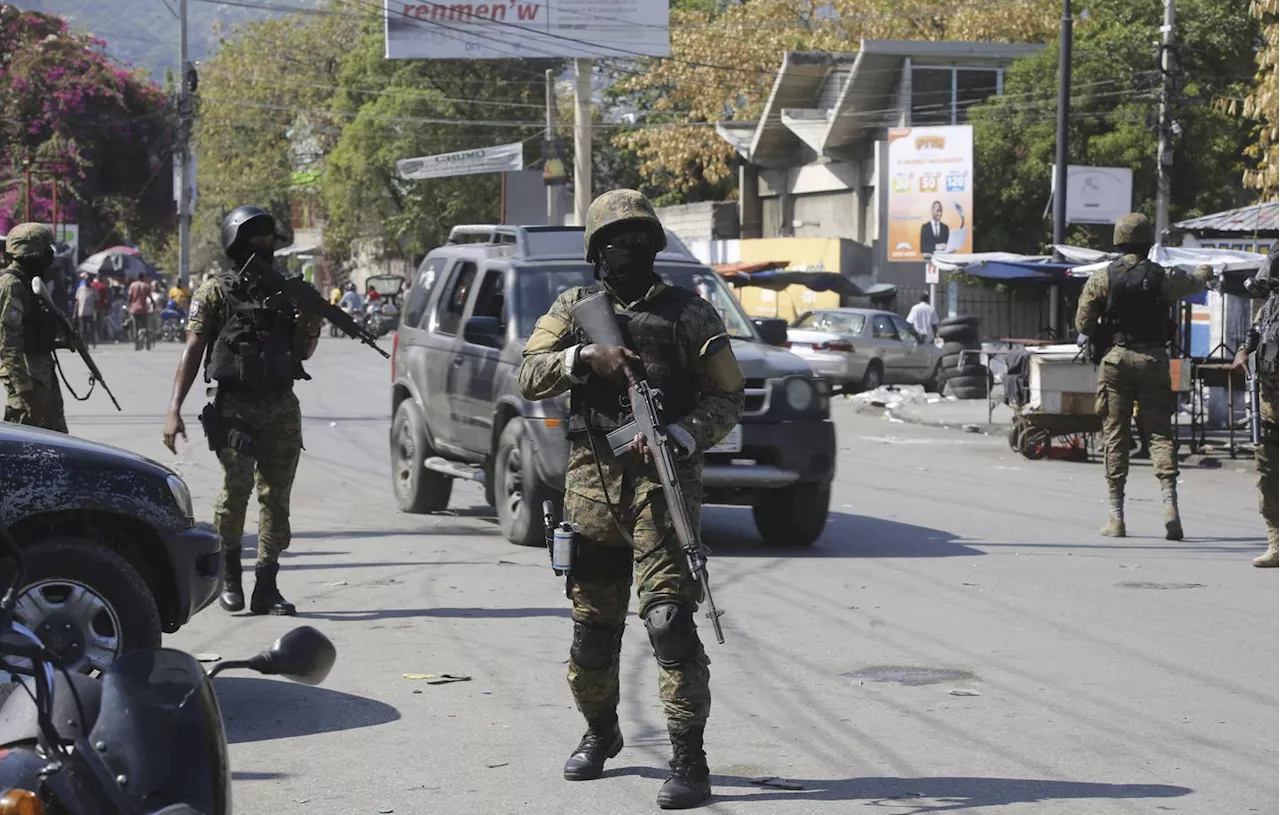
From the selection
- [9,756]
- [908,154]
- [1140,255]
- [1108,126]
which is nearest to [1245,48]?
[1108,126]

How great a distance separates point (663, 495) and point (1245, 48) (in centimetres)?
4193

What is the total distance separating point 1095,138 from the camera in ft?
131

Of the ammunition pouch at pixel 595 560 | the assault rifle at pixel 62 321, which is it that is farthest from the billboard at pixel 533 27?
the ammunition pouch at pixel 595 560

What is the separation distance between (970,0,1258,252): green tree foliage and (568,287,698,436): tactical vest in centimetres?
3439

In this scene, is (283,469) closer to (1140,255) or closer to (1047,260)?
(1140,255)

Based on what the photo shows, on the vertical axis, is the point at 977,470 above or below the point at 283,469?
below

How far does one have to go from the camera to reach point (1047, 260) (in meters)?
24.7

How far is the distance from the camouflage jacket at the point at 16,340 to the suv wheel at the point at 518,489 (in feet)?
9.29

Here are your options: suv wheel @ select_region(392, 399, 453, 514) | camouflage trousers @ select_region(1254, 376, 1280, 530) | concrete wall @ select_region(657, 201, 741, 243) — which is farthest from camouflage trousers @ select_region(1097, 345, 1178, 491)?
concrete wall @ select_region(657, 201, 741, 243)

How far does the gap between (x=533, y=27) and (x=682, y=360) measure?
150 ft

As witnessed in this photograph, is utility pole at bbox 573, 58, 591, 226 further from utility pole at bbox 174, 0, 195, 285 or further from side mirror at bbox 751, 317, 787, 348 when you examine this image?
side mirror at bbox 751, 317, 787, 348

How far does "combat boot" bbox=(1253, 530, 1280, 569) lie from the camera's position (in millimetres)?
10648

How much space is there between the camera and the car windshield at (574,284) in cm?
1176

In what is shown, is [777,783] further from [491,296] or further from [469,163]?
[469,163]
